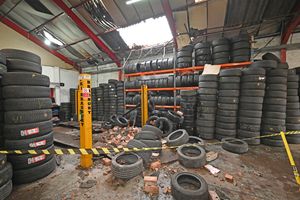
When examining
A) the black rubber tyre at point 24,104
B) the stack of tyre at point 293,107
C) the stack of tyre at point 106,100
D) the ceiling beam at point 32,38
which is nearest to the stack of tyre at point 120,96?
the stack of tyre at point 106,100

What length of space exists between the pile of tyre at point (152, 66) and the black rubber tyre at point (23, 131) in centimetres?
465

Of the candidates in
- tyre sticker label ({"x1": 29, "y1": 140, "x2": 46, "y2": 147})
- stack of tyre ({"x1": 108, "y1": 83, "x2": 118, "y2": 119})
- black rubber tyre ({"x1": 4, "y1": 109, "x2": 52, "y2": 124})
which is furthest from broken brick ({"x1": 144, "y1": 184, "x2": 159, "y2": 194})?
stack of tyre ({"x1": 108, "y1": 83, "x2": 118, "y2": 119})

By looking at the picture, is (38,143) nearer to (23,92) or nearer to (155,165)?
(23,92)

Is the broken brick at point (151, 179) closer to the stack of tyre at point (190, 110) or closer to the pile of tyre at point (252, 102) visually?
the stack of tyre at point (190, 110)

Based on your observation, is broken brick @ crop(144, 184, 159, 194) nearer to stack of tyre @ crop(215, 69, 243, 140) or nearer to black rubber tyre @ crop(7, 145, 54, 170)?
black rubber tyre @ crop(7, 145, 54, 170)

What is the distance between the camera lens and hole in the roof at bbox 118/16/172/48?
6336 mm

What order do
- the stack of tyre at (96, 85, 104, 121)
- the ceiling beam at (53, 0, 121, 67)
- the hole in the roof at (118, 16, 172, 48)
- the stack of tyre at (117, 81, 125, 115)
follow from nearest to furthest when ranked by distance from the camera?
the ceiling beam at (53, 0, 121, 67) < the hole in the roof at (118, 16, 172, 48) < the stack of tyre at (117, 81, 125, 115) < the stack of tyre at (96, 85, 104, 121)

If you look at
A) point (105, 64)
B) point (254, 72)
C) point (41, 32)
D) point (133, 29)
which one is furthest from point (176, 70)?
point (41, 32)

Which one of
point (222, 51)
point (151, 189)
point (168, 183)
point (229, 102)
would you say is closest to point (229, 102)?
point (229, 102)

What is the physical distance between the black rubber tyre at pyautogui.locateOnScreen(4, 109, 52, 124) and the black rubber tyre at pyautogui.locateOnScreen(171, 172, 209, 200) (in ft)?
7.48

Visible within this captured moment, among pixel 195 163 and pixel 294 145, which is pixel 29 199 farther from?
pixel 294 145

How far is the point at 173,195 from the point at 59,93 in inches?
434

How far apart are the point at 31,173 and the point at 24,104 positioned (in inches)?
41.5

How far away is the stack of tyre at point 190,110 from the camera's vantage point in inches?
166
